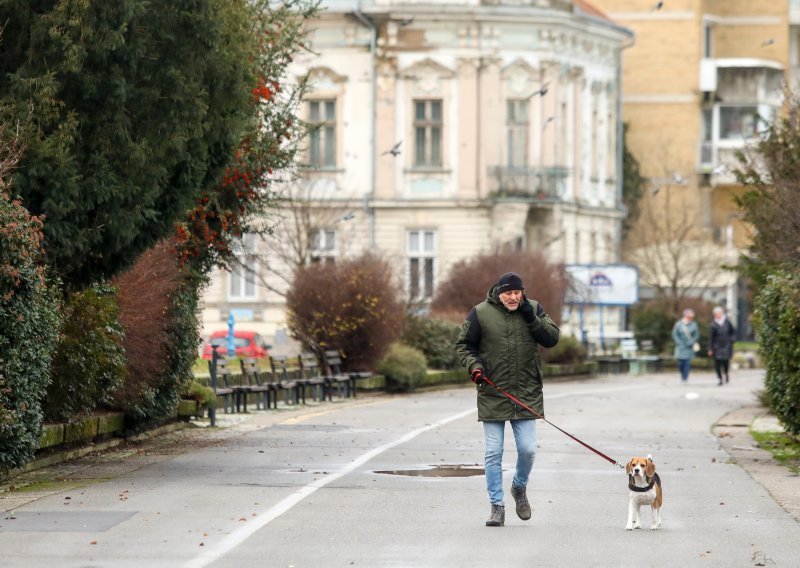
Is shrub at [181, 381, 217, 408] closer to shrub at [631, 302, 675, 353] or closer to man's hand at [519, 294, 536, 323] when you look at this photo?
man's hand at [519, 294, 536, 323]

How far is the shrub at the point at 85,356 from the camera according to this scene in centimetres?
1891

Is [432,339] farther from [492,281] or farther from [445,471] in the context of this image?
[445,471]

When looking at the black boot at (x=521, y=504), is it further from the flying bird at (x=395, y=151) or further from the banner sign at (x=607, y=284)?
the banner sign at (x=607, y=284)

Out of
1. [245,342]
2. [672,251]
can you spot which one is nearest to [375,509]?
[245,342]

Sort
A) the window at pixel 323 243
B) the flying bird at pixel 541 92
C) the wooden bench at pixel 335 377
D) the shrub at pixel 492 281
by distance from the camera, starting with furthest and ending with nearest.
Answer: the flying bird at pixel 541 92 < the window at pixel 323 243 < the shrub at pixel 492 281 < the wooden bench at pixel 335 377

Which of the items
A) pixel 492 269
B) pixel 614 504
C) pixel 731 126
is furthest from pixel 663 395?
pixel 731 126

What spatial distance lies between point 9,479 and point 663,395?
24.5 metres

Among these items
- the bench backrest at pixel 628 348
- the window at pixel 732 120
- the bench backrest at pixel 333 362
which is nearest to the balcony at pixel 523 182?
the bench backrest at pixel 628 348

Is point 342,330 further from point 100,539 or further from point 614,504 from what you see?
point 100,539

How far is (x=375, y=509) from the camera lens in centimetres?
1476

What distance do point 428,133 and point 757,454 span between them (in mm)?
41942

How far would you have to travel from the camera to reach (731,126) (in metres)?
78.9

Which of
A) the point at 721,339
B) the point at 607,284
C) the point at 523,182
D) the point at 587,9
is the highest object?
the point at 587,9

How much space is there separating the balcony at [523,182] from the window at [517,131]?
1.30ft
